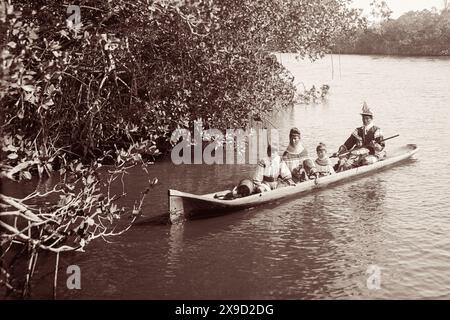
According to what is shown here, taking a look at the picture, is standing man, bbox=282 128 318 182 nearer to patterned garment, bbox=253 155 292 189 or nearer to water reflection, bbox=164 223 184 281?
patterned garment, bbox=253 155 292 189

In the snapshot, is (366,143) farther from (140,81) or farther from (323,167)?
(140,81)

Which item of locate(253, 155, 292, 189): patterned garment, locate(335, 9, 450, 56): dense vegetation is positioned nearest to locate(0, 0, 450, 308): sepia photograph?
locate(253, 155, 292, 189): patterned garment

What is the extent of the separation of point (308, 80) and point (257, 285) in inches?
1225

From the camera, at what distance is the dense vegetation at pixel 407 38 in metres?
51.9

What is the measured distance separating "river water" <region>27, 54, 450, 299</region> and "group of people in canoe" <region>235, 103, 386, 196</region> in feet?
1.77

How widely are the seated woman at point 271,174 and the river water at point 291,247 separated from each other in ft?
1.75

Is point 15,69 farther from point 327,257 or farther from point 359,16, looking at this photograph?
point 359,16

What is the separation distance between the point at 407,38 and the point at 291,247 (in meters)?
50.1

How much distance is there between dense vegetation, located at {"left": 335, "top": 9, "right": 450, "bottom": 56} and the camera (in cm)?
5188

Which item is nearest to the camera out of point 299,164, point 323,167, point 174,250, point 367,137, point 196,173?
point 174,250

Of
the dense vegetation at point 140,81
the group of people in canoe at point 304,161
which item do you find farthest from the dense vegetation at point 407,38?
the group of people in canoe at point 304,161

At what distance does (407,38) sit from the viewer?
54125mm

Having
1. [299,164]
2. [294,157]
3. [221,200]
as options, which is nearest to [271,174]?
[294,157]

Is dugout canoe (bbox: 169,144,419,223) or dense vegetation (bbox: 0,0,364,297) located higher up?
dense vegetation (bbox: 0,0,364,297)
